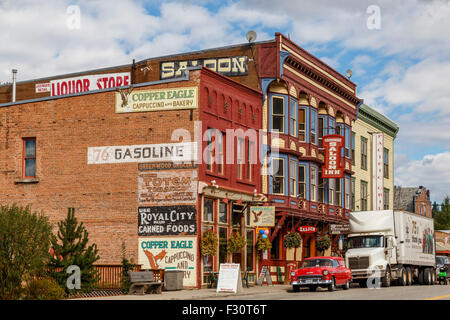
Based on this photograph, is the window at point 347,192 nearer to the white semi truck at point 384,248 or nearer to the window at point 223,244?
the white semi truck at point 384,248

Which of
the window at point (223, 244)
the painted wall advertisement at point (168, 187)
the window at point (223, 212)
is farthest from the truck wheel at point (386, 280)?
the painted wall advertisement at point (168, 187)

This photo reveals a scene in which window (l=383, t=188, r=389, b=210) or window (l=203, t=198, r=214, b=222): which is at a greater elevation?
window (l=383, t=188, r=389, b=210)

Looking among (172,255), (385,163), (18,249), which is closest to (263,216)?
(172,255)

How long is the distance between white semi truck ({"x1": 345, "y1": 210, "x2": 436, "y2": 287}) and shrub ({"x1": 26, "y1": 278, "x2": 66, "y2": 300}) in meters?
17.6

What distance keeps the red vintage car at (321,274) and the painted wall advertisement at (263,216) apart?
13.6ft

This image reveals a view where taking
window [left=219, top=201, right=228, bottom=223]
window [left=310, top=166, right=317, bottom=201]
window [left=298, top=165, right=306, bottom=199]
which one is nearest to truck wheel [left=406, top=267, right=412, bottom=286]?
window [left=298, top=165, right=306, bottom=199]

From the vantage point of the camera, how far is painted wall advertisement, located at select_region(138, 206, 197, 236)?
34.8 m

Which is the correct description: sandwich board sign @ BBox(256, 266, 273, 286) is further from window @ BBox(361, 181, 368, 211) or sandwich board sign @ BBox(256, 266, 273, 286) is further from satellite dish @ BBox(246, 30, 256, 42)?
window @ BBox(361, 181, 368, 211)

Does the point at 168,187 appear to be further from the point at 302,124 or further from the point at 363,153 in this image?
the point at 363,153

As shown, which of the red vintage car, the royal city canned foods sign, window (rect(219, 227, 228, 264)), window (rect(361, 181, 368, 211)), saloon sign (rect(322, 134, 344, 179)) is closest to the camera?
the red vintage car

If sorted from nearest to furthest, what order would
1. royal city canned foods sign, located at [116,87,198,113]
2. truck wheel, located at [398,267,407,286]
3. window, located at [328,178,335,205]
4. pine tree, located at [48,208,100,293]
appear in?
pine tree, located at [48,208,100,293] → royal city canned foods sign, located at [116,87,198,113] → truck wheel, located at [398,267,407,286] → window, located at [328,178,335,205]

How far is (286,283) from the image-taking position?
44.1 metres

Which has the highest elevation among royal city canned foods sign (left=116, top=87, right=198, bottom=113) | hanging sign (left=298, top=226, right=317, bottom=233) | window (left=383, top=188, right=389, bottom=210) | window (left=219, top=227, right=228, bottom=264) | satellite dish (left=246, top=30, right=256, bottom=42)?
satellite dish (left=246, top=30, right=256, bottom=42)

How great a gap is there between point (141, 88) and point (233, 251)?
9.14 m
